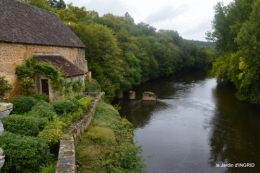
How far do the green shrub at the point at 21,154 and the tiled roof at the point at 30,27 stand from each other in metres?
8.10

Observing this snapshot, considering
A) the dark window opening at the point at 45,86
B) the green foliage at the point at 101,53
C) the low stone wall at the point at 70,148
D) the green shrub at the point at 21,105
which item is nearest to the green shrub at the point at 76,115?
the low stone wall at the point at 70,148

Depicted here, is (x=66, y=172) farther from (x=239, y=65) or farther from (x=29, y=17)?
(x=239, y=65)

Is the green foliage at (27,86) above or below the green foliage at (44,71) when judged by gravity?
below

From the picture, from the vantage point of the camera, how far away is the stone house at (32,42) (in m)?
14.0

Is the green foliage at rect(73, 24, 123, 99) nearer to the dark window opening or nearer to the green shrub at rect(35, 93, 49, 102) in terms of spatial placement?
the dark window opening

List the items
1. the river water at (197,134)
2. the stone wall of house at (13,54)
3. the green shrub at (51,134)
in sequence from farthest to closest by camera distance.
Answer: the river water at (197,134)
the stone wall of house at (13,54)
the green shrub at (51,134)

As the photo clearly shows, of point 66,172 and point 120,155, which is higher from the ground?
point 66,172

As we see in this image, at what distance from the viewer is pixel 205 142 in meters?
17.9

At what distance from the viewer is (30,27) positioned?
16797 mm

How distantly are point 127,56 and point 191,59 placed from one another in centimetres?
4670

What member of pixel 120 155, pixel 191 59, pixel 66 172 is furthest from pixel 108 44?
pixel 191 59

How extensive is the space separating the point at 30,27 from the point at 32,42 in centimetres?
191

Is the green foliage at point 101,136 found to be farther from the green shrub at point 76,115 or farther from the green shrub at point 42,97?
the green shrub at point 42,97

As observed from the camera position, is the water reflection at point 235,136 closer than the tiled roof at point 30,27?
No
